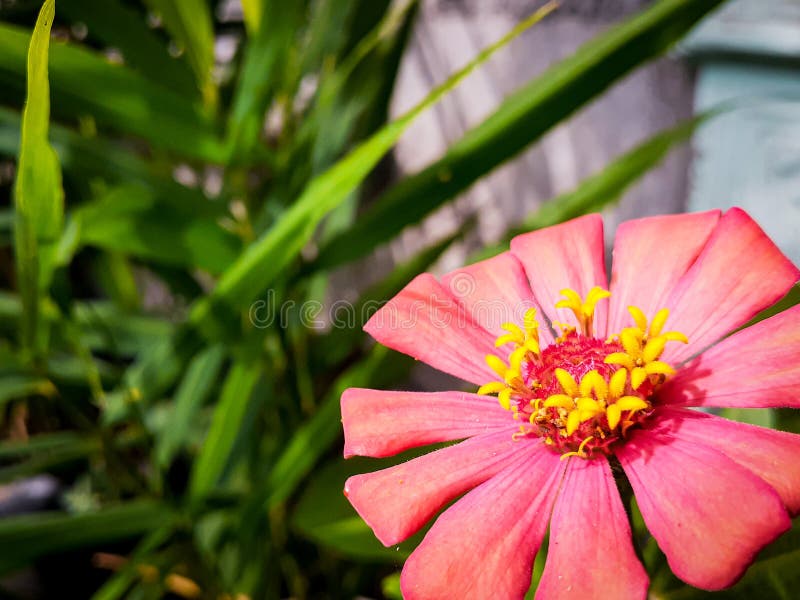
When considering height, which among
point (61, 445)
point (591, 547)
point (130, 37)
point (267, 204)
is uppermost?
point (130, 37)

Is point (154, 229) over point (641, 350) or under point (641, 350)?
over

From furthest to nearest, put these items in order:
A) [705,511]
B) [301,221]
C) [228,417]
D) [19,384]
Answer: [19,384]
[228,417]
[301,221]
[705,511]

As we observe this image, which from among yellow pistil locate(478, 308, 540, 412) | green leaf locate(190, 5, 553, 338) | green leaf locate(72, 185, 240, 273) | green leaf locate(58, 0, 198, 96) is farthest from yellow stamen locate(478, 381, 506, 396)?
green leaf locate(58, 0, 198, 96)

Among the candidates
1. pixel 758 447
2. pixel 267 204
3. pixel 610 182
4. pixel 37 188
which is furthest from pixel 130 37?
pixel 758 447

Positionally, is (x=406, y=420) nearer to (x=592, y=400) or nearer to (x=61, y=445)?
(x=592, y=400)

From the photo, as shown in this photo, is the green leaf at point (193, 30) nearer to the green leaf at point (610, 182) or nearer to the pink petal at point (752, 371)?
the green leaf at point (610, 182)

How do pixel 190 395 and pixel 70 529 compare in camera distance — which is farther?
pixel 190 395

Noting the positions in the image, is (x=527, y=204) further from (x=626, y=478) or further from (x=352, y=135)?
(x=626, y=478)
